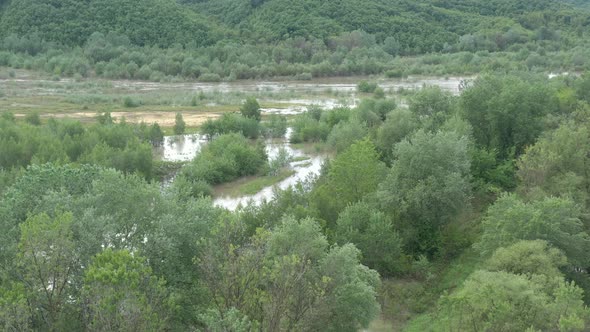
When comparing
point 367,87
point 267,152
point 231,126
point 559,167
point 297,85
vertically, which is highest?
point 559,167

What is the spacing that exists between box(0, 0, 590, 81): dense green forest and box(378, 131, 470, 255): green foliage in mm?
73787

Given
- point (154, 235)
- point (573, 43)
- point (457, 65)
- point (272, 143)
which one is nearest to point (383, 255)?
point (154, 235)

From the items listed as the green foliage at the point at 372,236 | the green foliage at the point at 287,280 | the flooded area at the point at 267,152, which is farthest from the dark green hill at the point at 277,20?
the green foliage at the point at 287,280

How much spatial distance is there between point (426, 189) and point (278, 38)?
352 feet

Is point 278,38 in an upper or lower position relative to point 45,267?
upper

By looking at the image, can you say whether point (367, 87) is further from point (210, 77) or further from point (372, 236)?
point (372, 236)

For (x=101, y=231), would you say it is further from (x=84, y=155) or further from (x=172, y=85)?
(x=172, y=85)

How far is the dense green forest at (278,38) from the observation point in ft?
370

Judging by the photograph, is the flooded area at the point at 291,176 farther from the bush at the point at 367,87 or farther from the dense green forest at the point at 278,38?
the dense green forest at the point at 278,38

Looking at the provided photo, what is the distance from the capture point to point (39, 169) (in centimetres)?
2808

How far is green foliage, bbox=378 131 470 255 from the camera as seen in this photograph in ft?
103

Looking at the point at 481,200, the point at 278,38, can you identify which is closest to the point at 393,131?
the point at 481,200

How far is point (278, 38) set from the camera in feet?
439

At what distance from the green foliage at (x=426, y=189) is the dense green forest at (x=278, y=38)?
7379cm
